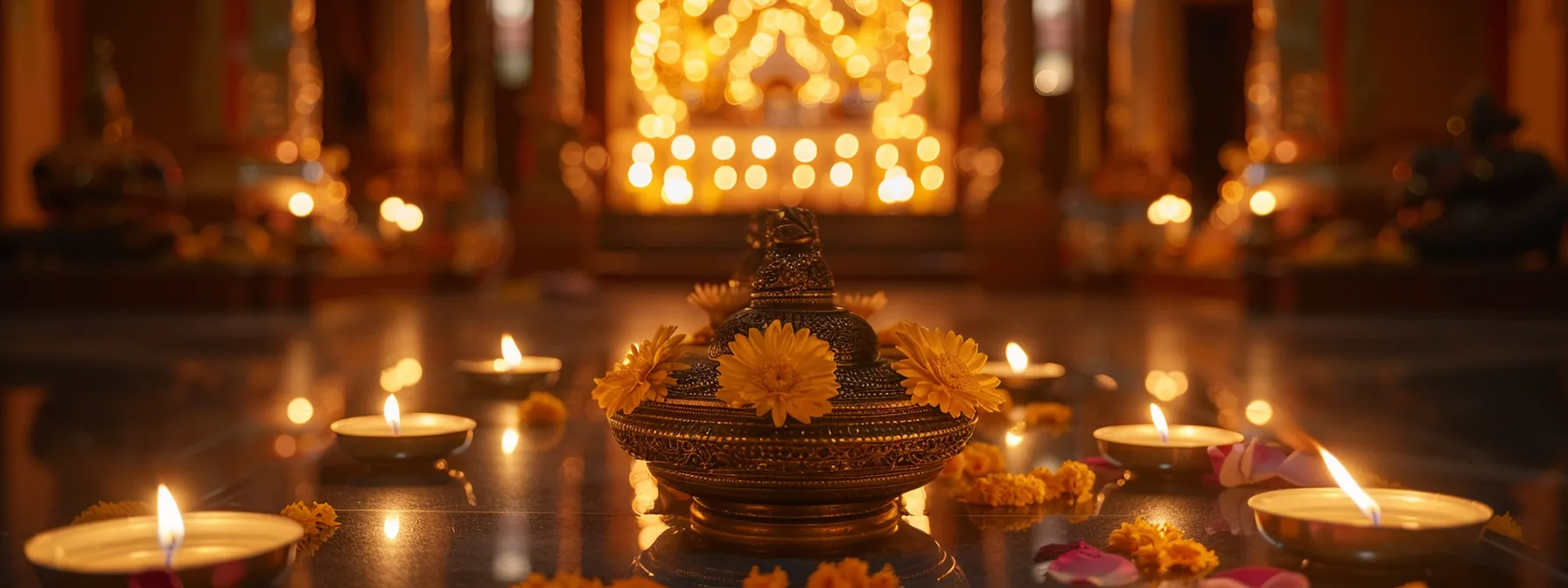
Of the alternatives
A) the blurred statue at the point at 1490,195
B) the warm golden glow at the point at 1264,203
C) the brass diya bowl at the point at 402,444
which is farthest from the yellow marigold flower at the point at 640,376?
the warm golden glow at the point at 1264,203

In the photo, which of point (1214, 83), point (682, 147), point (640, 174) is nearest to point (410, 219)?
point (640, 174)

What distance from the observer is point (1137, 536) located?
1.50 metres

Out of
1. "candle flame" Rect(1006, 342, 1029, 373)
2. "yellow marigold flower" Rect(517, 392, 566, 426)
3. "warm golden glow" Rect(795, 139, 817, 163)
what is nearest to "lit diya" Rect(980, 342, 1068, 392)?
"candle flame" Rect(1006, 342, 1029, 373)

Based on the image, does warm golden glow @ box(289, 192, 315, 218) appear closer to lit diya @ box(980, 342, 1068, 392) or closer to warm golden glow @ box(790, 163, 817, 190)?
lit diya @ box(980, 342, 1068, 392)

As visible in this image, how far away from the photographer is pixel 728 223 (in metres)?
14.3

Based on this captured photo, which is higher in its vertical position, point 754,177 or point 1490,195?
point 754,177

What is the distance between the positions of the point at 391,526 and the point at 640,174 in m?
15.3

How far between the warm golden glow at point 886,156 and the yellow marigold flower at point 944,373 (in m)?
15.4

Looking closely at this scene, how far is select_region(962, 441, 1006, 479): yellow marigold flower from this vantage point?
2.03 m

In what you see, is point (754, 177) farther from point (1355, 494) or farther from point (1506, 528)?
point (1355, 494)

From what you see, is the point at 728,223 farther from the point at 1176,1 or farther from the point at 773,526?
the point at 773,526

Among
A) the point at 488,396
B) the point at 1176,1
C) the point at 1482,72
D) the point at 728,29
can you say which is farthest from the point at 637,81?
the point at 488,396

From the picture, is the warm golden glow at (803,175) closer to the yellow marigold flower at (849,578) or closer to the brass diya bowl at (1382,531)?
the brass diya bowl at (1382,531)

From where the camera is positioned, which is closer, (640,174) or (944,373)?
(944,373)
